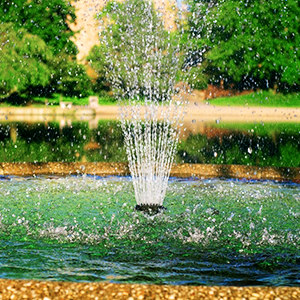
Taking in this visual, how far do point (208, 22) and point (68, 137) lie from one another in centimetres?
3070

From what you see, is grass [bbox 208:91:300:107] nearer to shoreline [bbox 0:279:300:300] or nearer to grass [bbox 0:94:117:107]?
grass [bbox 0:94:117:107]

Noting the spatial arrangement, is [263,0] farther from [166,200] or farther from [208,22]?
[166,200]

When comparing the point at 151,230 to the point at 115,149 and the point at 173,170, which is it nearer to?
the point at 173,170

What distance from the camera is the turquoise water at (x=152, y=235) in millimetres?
5070

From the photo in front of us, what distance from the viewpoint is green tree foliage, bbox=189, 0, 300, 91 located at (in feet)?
152

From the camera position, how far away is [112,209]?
8.01m

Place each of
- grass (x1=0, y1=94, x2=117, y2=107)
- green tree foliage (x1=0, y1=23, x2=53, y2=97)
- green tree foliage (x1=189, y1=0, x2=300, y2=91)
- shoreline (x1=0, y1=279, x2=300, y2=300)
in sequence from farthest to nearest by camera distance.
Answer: green tree foliage (x1=189, y1=0, x2=300, y2=91) → grass (x1=0, y1=94, x2=117, y2=107) → green tree foliage (x1=0, y1=23, x2=53, y2=97) → shoreline (x1=0, y1=279, x2=300, y2=300)

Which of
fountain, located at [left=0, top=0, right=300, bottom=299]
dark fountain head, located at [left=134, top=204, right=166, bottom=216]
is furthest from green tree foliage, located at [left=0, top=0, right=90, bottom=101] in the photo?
dark fountain head, located at [left=134, top=204, right=166, bottom=216]

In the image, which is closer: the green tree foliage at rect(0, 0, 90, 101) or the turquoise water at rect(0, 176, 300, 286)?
the turquoise water at rect(0, 176, 300, 286)

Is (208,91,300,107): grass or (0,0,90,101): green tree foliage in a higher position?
(0,0,90,101): green tree foliage

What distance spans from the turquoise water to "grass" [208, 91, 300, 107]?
1608 inches

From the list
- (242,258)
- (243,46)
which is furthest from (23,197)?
(243,46)

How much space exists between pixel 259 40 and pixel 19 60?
64.0 ft

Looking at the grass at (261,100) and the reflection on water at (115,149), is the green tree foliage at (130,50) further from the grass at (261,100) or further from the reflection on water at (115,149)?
the reflection on water at (115,149)
